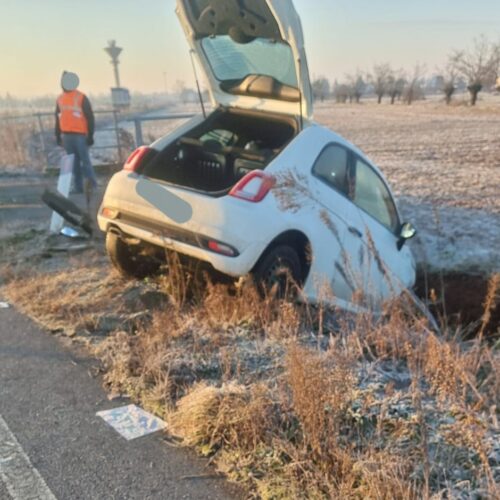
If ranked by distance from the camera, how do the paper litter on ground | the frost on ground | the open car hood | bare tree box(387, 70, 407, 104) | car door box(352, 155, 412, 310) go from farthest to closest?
bare tree box(387, 70, 407, 104) < the frost on ground < car door box(352, 155, 412, 310) < the open car hood < the paper litter on ground

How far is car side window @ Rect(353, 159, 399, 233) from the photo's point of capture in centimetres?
495

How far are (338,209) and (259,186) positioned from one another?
3.08 ft

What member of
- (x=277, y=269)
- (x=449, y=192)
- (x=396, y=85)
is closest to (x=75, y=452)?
(x=277, y=269)

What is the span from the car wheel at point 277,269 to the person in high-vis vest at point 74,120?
20.8 feet

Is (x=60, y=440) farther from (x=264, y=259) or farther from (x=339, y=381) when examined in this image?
(x=264, y=259)

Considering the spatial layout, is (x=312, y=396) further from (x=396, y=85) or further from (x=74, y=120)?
(x=396, y=85)

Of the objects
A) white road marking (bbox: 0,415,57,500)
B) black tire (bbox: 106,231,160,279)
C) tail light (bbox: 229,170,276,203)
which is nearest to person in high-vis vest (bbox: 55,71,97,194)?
black tire (bbox: 106,231,160,279)

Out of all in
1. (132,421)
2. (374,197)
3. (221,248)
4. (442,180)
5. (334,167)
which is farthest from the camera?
(442,180)

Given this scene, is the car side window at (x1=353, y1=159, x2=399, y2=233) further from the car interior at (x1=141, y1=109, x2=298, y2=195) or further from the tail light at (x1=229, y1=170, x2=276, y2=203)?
the tail light at (x1=229, y1=170, x2=276, y2=203)

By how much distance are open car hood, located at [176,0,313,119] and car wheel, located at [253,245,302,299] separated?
4.60ft

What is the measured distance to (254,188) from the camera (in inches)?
154

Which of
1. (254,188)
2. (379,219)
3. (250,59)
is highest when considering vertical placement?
(250,59)

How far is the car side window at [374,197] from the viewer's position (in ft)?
16.3

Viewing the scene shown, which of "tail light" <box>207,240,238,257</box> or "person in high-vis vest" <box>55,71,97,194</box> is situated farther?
"person in high-vis vest" <box>55,71,97,194</box>
